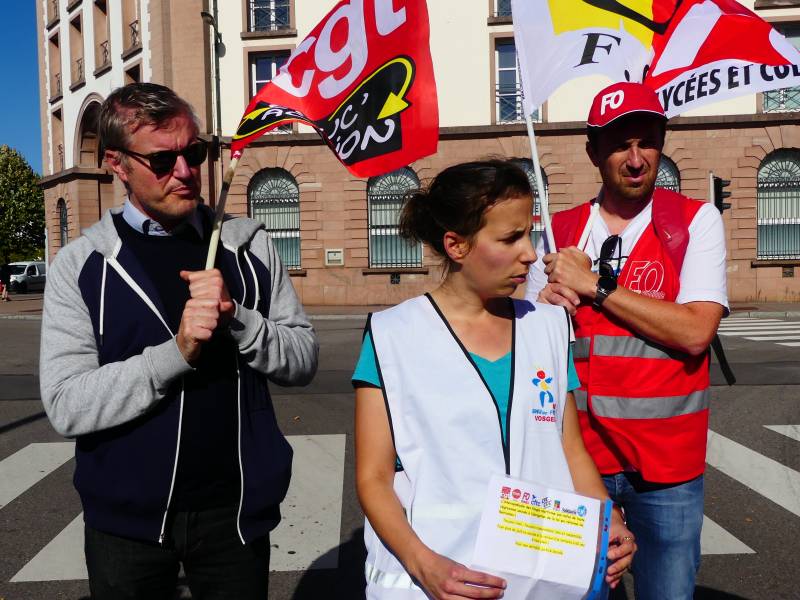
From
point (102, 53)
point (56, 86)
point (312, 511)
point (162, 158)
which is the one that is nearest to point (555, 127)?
point (102, 53)

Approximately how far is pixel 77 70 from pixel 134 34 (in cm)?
517

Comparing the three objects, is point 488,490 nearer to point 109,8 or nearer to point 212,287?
point 212,287

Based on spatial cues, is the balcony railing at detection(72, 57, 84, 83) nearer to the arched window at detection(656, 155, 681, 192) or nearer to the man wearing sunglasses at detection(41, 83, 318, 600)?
the arched window at detection(656, 155, 681, 192)

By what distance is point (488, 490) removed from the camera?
1655 mm

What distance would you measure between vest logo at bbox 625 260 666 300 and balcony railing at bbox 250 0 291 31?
77.2ft

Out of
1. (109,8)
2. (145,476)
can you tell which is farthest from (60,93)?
(145,476)

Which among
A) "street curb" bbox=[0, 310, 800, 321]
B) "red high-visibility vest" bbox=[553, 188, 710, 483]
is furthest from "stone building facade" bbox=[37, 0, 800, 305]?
"red high-visibility vest" bbox=[553, 188, 710, 483]

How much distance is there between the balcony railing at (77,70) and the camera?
1179 inches

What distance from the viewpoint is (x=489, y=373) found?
1889 mm

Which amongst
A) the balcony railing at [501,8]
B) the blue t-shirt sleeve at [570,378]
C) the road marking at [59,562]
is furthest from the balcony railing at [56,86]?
the blue t-shirt sleeve at [570,378]

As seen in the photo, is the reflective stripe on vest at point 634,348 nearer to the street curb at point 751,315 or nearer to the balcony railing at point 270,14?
the street curb at point 751,315

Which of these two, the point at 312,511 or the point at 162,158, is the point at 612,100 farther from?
the point at 312,511

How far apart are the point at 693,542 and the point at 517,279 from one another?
1.04m

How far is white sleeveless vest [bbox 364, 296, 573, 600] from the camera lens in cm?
175
